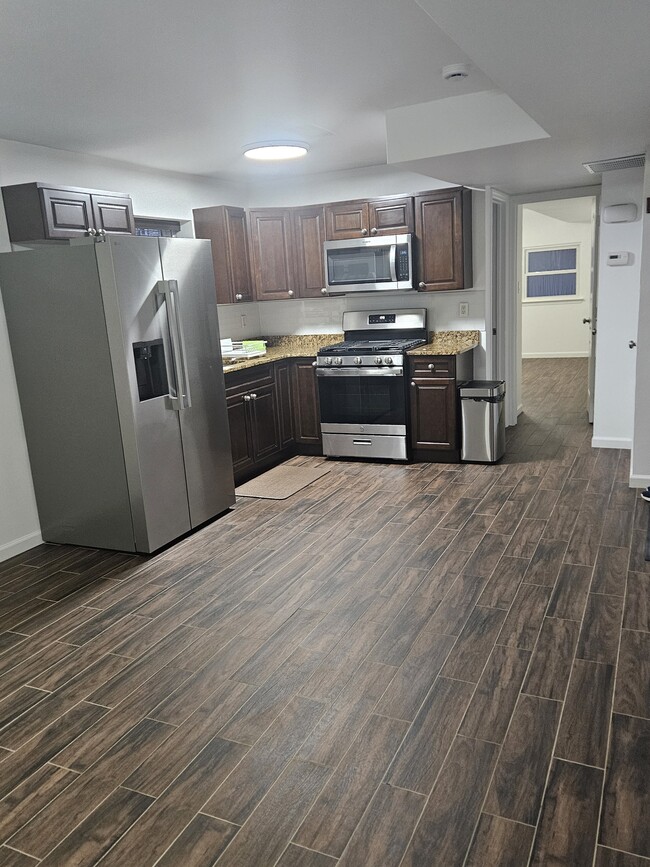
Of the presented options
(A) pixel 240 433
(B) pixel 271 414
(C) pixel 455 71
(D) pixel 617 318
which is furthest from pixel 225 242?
(D) pixel 617 318

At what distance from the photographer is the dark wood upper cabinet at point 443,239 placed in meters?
5.38

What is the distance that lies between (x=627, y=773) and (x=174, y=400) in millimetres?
2948

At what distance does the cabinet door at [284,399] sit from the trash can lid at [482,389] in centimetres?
152

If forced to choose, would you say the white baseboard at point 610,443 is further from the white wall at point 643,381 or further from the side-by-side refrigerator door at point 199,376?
the side-by-side refrigerator door at point 199,376

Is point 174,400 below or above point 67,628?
above

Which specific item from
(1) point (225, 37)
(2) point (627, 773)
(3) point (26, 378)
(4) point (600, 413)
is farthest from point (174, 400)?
(4) point (600, 413)

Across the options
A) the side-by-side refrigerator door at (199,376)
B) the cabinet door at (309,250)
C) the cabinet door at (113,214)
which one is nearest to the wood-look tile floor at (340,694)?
the side-by-side refrigerator door at (199,376)

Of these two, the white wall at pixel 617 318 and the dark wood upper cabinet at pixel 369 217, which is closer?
the white wall at pixel 617 318

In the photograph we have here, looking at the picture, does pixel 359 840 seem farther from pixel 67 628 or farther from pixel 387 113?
pixel 387 113

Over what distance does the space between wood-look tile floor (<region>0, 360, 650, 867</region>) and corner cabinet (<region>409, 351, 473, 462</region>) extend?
3.76 feet

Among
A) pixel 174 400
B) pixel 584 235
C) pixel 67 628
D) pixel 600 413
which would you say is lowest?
pixel 67 628

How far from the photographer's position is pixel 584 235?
10.8 meters

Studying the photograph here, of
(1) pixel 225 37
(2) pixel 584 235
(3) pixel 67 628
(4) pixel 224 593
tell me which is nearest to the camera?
(1) pixel 225 37

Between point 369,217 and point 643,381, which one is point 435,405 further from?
point 369,217
